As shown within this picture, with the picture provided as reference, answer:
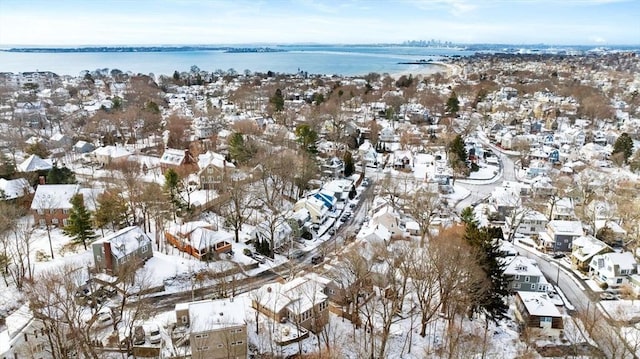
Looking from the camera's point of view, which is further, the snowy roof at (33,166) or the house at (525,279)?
the snowy roof at (33,166)

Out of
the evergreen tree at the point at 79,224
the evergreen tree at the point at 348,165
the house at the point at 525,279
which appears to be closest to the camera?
the house at the point at 525,279

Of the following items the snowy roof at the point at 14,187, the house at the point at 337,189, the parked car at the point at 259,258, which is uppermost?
the snowy roof at the point at 14,187

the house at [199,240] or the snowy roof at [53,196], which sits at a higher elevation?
the snowy roof at [53,196]

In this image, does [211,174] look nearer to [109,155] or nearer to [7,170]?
[109,155]

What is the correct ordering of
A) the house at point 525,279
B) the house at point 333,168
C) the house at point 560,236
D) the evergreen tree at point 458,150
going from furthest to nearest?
the evergreen tree at point 458,150
the house at point 333,168
the house at point 560,236
the house at point 525,279

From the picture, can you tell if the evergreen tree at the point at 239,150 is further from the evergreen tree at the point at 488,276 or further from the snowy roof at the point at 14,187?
the evergreen tree at the point at 488,276

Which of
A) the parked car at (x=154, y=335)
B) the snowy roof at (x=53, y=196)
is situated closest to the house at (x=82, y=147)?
the snowy roof at (x=53, y=196)
